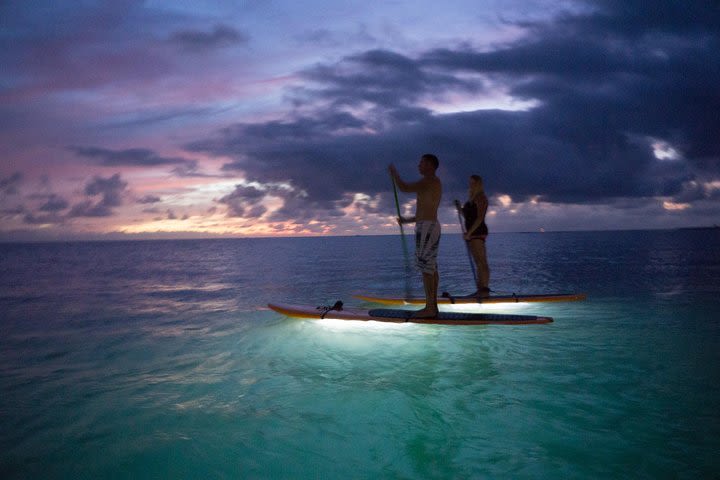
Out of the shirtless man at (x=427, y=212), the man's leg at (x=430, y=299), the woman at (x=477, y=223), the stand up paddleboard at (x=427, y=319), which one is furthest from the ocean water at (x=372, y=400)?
the shirtless man at (x=427, y=212)

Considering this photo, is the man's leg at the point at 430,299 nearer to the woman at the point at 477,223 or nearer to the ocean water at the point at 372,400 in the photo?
the ocean water at the point at 372,400

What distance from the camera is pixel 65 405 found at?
237 inches

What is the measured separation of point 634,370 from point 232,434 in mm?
5899

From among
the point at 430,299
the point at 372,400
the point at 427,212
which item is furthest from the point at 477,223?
the point at 372,400

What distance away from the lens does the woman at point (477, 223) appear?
10.8 m

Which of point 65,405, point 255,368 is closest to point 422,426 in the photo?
point 255,368

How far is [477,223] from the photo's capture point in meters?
10.9

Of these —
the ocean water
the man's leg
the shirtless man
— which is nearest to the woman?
the ocean water

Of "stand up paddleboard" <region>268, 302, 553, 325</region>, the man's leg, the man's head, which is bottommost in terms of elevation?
"stand up paddleboard" <region>268, 302, 553, 325</region>

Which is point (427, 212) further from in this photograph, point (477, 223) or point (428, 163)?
point (477, 223)

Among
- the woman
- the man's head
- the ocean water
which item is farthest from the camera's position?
the woman

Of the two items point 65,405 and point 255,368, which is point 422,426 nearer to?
point 255,368

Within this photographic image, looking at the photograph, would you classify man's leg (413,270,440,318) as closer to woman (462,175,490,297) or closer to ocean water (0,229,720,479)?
ocean water (0,229,720,479)

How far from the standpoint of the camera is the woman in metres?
10.8
